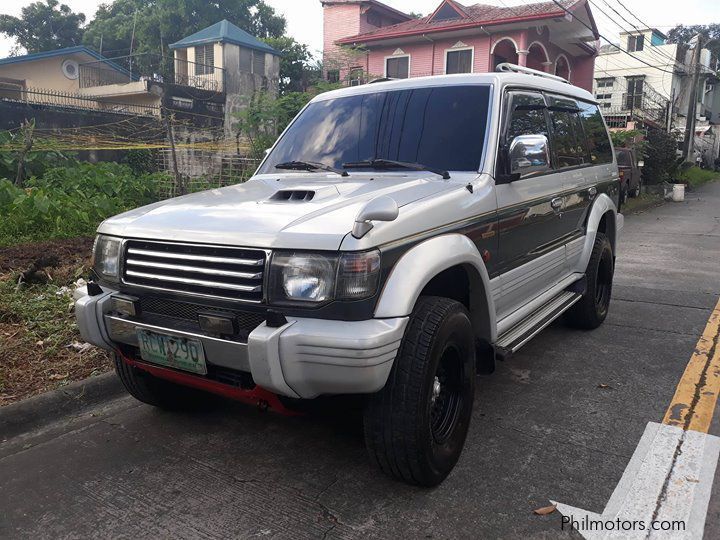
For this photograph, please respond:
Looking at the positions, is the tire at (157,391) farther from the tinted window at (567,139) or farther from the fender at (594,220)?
the fender at (594,220)

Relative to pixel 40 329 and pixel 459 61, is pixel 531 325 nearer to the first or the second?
pixel 40 329

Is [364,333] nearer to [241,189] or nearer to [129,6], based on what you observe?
[241,189]

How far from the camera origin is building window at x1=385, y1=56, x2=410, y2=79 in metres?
25.0

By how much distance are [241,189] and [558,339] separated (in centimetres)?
303

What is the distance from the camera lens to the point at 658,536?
2.50 m

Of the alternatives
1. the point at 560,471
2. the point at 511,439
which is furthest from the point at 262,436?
the point at 560,471

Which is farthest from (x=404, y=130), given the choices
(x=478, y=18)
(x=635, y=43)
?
(x=635, y=43)

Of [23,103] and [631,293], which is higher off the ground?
[23,103]

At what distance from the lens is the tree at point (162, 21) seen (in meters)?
40.6

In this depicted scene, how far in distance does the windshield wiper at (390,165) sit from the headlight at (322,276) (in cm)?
113

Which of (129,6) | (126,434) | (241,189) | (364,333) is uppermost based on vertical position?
(129,6)

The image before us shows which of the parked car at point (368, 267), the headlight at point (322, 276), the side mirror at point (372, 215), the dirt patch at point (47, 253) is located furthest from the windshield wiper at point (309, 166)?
the dirt patch at point (47, 253)

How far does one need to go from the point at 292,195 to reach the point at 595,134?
3.40 meters

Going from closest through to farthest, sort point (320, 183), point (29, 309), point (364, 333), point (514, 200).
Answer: point (364, 333), point (320, 183), point (514, 200), point (29, 309)
